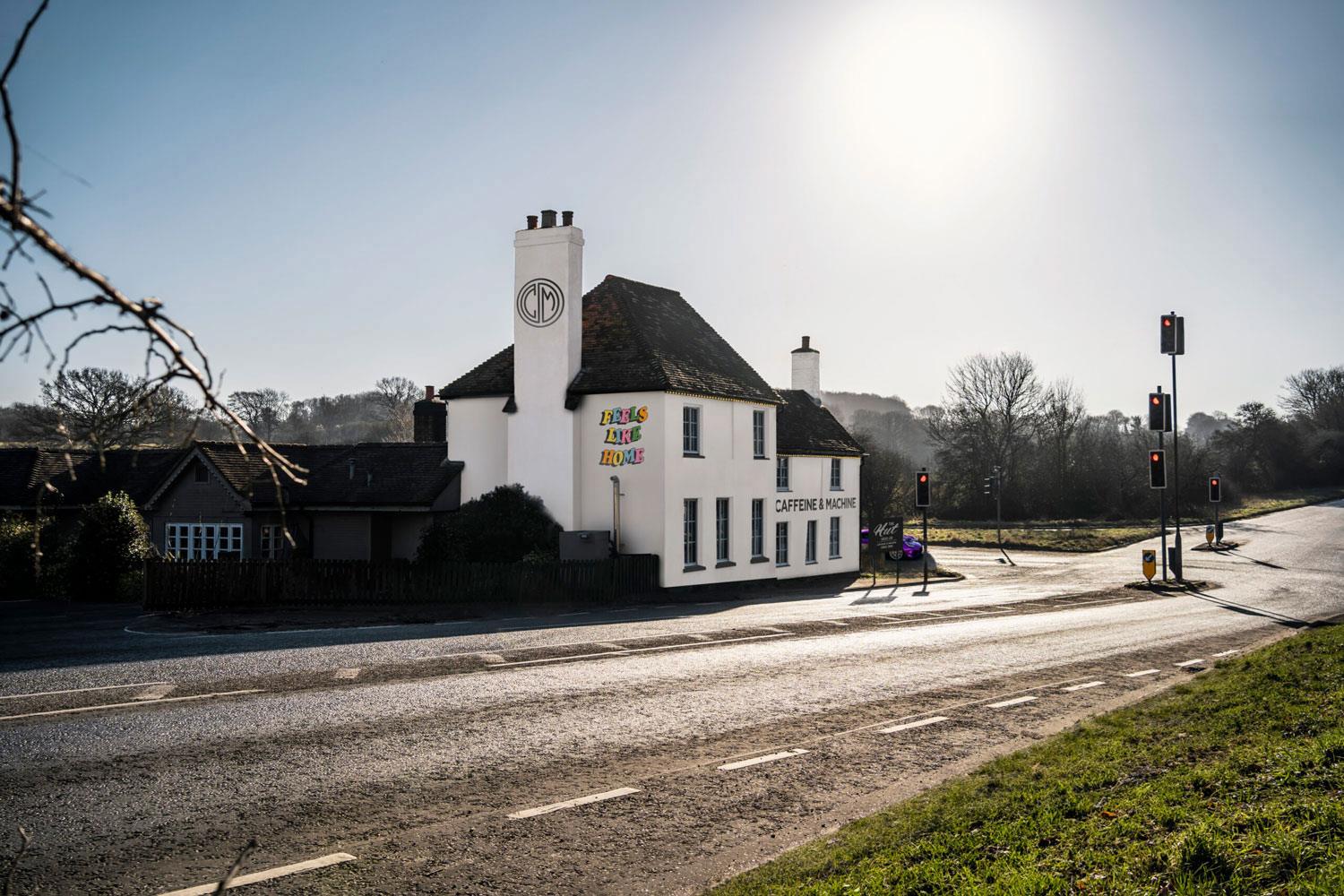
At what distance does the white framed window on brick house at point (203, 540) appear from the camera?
34.3 m

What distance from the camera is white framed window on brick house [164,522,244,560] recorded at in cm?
3434

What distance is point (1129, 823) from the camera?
6.87 metres

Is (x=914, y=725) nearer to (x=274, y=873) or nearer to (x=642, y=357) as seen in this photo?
(x=274, y=873)

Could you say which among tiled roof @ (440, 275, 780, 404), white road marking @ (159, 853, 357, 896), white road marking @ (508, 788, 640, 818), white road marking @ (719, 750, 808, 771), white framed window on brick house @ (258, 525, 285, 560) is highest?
tiled roof @ (440, 275, 780, 404)

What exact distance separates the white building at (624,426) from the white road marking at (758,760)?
19.3 metres

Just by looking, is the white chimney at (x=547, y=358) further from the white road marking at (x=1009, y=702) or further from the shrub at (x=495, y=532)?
the white road marking at (x=1009, y=702)

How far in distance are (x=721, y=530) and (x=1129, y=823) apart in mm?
26581

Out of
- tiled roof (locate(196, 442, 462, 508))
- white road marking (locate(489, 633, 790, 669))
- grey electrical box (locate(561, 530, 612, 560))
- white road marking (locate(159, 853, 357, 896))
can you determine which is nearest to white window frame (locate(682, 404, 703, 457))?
grey electrical box (locate(561, 530, 612, 560))

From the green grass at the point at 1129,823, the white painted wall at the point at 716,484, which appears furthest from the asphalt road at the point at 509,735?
the white painted wall at the point at 716,484

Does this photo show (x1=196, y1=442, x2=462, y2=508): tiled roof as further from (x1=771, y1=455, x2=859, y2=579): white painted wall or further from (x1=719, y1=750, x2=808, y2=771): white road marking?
(x1=719, y1=750, x2=808, y2=771): white road marking

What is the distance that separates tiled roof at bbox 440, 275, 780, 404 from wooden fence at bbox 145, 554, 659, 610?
20.7 ft

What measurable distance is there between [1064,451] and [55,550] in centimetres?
6849

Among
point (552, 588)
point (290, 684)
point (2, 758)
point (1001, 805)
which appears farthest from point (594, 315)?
point (1001, 805)

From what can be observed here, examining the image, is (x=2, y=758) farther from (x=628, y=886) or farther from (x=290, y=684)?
(x=628, y=886)
